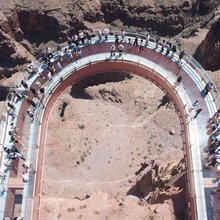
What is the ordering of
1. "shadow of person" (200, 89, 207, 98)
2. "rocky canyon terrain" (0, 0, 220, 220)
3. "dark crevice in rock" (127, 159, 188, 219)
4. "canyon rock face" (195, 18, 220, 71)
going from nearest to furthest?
"dark crevice in rock" (127, 159, 188, 219) < "rocky canyon terrain" (0, 0, 220, 220) < "shadow of person" (200, 89, 207, 98) < "canyon rock face" (195, 18, 220, 71)

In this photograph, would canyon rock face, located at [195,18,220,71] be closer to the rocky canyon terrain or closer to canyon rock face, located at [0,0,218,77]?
the rocky canyon terrain

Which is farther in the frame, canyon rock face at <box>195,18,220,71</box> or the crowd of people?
canyon rock face at <box>195,18,220,71</box>

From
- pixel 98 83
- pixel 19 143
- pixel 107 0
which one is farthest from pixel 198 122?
pixel 107 0

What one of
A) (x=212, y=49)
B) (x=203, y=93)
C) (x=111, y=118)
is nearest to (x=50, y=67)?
(x=111, y=118)

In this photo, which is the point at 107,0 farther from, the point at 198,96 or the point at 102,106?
the point at 198,96

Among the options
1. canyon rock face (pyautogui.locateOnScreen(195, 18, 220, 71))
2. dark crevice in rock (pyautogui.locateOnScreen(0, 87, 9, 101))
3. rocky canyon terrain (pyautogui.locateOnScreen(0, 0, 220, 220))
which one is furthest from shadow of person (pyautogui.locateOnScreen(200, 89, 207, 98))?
dark crevice in rock (pyautogui.locateOnScreen(0, 87, 9, 101))

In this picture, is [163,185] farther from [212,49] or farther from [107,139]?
[212,49]

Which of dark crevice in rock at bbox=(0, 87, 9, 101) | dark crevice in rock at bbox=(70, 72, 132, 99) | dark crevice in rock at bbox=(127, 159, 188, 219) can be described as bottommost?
dark crevice in rock at bbox=(127, 159, 188, 219)

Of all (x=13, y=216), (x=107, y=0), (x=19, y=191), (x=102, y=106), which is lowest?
(x=13, y=216)
